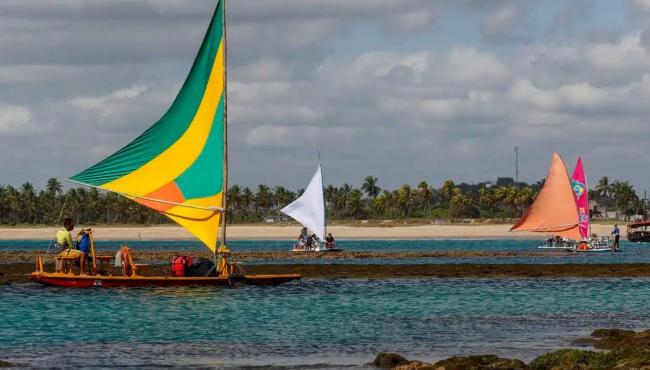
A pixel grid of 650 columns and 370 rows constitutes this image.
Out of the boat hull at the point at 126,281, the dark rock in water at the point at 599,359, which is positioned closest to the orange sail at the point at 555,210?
the boat hull at the point at 126,281

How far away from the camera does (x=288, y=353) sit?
30.5 meters

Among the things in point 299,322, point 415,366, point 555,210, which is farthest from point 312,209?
point 415,366

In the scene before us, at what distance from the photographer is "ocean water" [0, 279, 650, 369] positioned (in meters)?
30.2

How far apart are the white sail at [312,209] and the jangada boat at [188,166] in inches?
2030

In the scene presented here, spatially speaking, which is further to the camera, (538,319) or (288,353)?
(538,319)

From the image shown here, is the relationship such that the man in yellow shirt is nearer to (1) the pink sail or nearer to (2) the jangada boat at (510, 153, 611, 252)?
(2) the jangada boat at (510, 153, 611, 252)

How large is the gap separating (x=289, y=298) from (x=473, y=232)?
138729 millimetres

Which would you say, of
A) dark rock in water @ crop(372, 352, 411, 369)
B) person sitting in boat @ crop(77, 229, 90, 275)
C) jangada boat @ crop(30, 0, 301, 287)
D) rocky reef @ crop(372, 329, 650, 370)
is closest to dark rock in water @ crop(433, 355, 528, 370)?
rocky reef @ crop(372, 329, 650, 370)

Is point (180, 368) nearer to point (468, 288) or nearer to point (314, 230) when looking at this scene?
point (468, 288)

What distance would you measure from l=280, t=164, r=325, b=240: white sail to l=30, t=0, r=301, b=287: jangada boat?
5157 cm

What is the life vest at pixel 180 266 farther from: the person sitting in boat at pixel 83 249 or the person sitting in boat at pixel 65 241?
the person sitting in boat at pixel 65 241

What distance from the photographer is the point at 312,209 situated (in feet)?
330

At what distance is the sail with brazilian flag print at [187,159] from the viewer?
47031 mm

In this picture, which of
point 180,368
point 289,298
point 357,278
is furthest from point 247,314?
point 357,278
